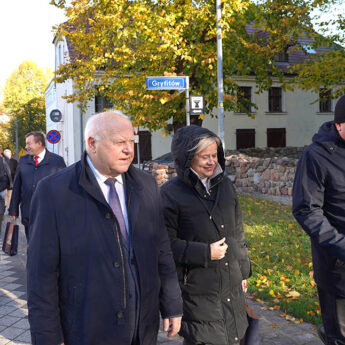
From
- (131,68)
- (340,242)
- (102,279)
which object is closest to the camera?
(102,279)

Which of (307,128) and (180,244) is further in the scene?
(307,128)

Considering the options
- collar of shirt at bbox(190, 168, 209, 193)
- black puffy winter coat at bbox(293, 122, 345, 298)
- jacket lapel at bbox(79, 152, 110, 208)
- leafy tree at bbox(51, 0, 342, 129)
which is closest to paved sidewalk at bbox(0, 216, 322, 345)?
black puffy winter coat at bbox(293, 122, 345, 298)

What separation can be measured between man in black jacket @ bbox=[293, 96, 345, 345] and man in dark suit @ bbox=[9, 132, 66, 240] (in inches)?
171

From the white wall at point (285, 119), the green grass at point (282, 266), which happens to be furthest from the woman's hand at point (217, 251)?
the white wall at point (285, 119)

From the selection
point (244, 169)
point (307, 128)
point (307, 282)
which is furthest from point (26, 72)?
point (307, 282)

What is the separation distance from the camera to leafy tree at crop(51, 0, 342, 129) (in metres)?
15.7

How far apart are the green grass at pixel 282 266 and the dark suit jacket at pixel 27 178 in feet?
10.1

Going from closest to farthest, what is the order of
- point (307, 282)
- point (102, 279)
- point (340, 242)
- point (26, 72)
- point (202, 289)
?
point (102, 279) < point (340, 242) < point (202, 289) < point (307, 282) < point (26, 72)

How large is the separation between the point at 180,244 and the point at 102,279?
2.55 ft

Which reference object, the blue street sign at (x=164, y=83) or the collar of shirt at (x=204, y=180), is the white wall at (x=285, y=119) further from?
the collar of shirt at (x=204, y=180)

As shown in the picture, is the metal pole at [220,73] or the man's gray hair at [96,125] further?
the metal pole at [220,73]

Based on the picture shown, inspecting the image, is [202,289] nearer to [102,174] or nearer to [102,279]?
[102,279]

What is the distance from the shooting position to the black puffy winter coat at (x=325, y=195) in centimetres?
282

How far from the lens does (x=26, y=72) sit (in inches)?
2479
